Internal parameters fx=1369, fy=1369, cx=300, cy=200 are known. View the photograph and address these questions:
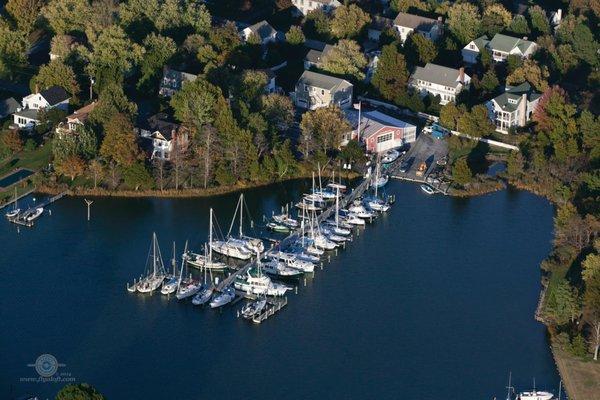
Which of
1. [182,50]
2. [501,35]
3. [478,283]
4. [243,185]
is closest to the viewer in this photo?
[478,283]

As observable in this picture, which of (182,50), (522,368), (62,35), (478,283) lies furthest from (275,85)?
(522,368)

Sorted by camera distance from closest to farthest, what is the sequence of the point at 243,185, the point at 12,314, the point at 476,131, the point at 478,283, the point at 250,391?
the point at 250,391 → the point at 12,314 → the point at 478,283 → the point at 243,185 → the point at 476,131

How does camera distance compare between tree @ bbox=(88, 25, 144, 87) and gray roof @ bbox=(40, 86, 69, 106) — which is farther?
tree @ bbox=(88, 25, 144, 87)

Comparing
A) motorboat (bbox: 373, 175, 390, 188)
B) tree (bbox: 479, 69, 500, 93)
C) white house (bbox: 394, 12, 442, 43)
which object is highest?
white house (bbox: 394, 12, 442, 43)

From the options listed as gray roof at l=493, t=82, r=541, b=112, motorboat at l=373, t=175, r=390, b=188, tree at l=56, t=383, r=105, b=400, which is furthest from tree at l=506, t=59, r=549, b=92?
tree at l=56, t=383, r=105, b=400

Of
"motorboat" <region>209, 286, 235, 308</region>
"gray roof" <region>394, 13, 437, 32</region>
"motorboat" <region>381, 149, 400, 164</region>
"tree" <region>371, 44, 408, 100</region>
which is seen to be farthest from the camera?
"gray roof" <region>394, 13, 437, 32</region>

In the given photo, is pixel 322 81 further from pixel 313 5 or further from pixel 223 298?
pixel 223 298

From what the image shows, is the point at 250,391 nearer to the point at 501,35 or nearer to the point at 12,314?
the point at 12,314

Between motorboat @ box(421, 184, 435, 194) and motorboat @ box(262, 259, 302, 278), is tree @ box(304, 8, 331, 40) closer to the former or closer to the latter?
motorboat @ box(421, 184, 435, 194)
